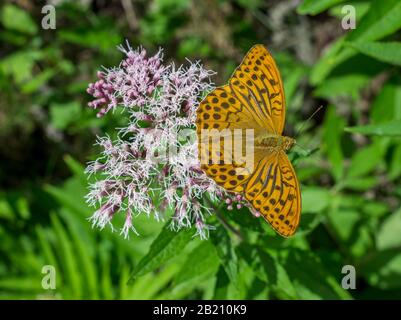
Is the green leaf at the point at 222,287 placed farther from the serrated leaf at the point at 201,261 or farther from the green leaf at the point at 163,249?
the green leaf at the point at 163,249

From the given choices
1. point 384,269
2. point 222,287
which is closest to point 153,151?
point 222,287

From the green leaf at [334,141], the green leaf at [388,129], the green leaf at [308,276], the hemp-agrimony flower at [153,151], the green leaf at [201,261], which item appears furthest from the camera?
the green leaf at [334,141]

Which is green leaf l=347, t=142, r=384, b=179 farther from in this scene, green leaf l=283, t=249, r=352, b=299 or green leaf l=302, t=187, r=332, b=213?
green leaf l=283, t=249, r=352, b=299

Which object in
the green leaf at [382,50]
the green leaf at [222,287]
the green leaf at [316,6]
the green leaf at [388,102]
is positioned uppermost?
the green leaf at [316,6]

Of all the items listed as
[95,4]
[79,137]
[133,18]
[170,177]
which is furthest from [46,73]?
[170,177]

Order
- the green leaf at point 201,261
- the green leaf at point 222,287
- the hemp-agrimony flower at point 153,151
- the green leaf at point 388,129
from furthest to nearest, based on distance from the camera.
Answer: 1. the green leaf at point 222,287
2. the green leaf at point 201,261
3. the green leaf at point 388,129
4. the hemp-agrimony flower at point 153,151

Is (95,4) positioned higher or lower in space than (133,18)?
higher

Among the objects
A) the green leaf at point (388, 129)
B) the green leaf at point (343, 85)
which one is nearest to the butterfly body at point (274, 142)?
the green leaf at point (388, 129)

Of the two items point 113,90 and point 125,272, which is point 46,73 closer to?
point 125,272
